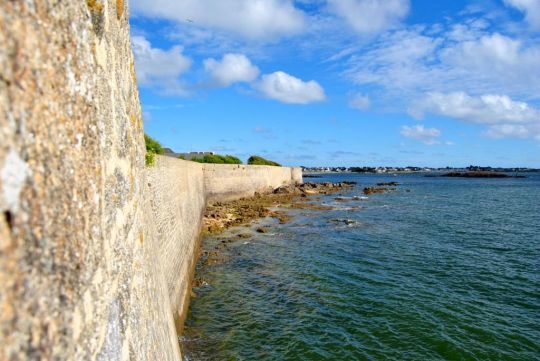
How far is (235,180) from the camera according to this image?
4406 cm

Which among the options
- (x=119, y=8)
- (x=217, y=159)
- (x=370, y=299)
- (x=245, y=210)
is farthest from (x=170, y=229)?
(x=217, y=159)

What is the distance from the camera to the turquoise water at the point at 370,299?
1099 cm

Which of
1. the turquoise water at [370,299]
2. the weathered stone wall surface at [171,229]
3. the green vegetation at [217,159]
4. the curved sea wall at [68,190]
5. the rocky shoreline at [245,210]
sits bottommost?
the turquoise water at [370,299]

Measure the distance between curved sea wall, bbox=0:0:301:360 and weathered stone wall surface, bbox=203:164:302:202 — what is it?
33759 mm

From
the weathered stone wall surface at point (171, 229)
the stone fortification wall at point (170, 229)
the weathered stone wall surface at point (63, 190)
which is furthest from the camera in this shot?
the weathered stone wall surface at point (171, 229)

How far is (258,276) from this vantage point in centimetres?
1736

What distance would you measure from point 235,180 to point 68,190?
139ft

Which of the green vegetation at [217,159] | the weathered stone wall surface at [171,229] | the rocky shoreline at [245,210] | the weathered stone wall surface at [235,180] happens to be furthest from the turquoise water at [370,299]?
the green vegetation at [217,159]

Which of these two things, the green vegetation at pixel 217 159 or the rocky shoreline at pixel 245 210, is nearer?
the rocky shoreline at pixel 245 210

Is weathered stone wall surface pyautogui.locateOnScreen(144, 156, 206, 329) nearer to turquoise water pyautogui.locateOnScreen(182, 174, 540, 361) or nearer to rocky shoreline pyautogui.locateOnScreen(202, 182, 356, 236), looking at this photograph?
turquoise water pyautogui.locateOnScreen(182, 174, 540, 361)

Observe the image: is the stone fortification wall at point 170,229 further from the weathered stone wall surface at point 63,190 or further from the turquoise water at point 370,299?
the weathered stone wall surface at point 63,190

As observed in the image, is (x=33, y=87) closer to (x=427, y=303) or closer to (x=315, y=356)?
(x=315, y=356)

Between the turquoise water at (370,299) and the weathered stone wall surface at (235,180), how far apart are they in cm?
1201

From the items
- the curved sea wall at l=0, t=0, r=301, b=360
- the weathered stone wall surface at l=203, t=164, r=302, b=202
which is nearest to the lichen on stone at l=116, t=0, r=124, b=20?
the curved sea wall at l=0, t=0, r=301, b=360
